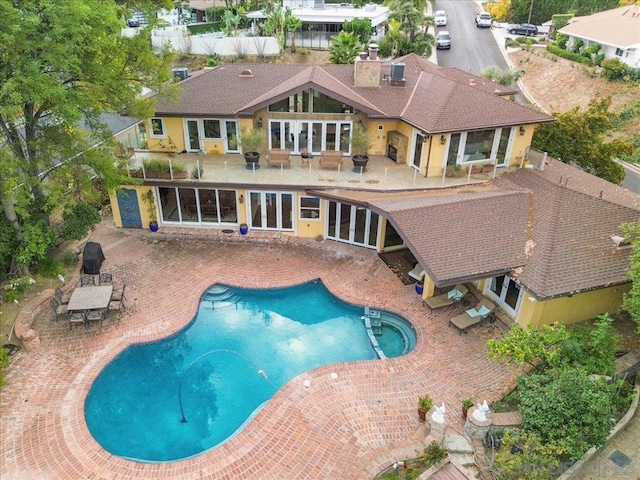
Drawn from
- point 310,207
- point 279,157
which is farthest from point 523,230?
point 279,157

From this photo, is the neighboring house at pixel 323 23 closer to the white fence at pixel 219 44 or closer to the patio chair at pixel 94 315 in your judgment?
the white fence at pixel 219 44

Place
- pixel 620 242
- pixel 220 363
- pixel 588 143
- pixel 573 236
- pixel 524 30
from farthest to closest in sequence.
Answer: pixel 524 30 → pixel 588 143 → pixel 573 236 → pixel 620 242 → pixel 220 363

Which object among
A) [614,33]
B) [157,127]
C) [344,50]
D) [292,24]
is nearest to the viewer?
[157,127]

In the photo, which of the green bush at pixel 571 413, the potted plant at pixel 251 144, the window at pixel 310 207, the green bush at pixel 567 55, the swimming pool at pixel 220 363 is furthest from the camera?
the green bush at pixel 567 55

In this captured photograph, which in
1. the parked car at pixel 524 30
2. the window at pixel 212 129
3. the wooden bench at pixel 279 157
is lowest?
the wooden bench at pixel 279 157

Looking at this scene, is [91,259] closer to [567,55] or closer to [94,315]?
[94,315]

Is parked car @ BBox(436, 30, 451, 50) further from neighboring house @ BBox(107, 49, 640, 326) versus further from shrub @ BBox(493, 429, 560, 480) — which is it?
shrub @ BBox(493, 429, 560, 480)

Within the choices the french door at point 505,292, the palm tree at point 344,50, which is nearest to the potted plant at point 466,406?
the french door at point 505,292
